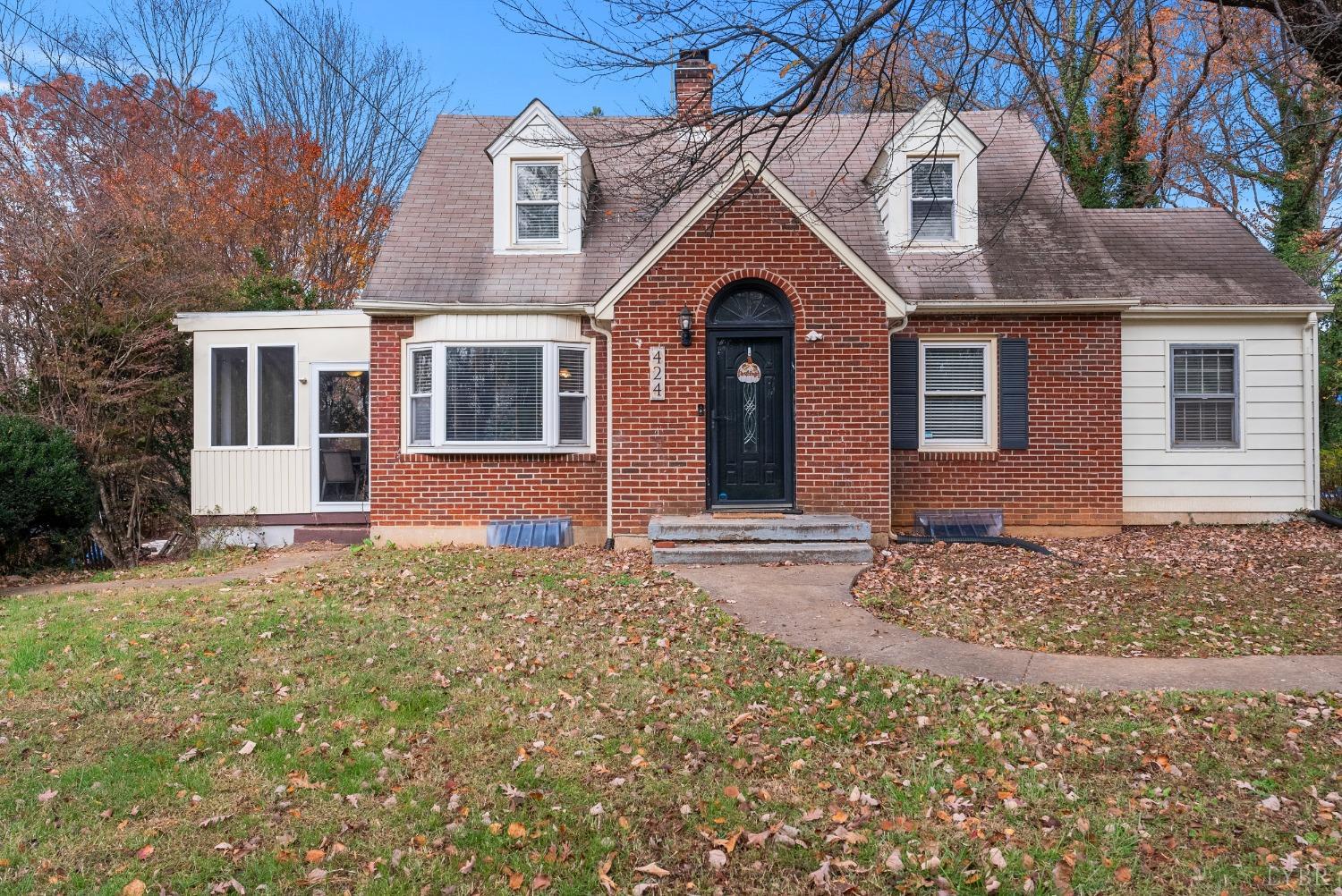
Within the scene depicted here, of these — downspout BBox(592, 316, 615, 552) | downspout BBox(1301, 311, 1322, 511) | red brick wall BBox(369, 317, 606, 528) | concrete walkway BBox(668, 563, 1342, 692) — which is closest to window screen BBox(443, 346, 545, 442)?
red brick wall BBox(369, 317, 606, 528)

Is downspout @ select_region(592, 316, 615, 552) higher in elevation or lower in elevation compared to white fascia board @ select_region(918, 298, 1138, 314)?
lower

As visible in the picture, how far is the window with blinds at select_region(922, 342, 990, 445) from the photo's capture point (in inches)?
445

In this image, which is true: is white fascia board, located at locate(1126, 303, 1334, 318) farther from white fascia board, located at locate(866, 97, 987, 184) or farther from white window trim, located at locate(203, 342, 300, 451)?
white window trim, located at locate(203, 342, 300, 451)

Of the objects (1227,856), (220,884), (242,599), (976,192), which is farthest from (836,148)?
(220,884)

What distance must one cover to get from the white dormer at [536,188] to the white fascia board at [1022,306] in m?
5.06

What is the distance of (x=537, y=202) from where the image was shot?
11.9m

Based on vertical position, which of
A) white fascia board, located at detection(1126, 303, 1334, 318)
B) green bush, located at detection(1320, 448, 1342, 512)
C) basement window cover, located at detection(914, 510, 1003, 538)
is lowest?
basement window cover, located at detection(914, 510, 1003, 538)

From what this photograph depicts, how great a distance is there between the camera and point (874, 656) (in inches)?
231

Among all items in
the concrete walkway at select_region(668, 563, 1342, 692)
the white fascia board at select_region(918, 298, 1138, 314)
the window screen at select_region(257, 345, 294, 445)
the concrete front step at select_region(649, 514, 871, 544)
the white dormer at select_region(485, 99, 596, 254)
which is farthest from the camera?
the window screen at select_region(257, 345, 294, 445)

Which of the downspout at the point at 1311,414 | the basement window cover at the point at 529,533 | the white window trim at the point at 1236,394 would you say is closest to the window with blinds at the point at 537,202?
the basement window cover at the point at 529,533

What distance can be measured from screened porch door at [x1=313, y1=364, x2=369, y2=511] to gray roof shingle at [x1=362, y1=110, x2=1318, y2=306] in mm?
1892

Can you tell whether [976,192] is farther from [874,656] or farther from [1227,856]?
[1227,856]

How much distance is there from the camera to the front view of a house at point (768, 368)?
10.1 m

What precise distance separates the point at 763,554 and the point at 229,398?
833 centimetres
